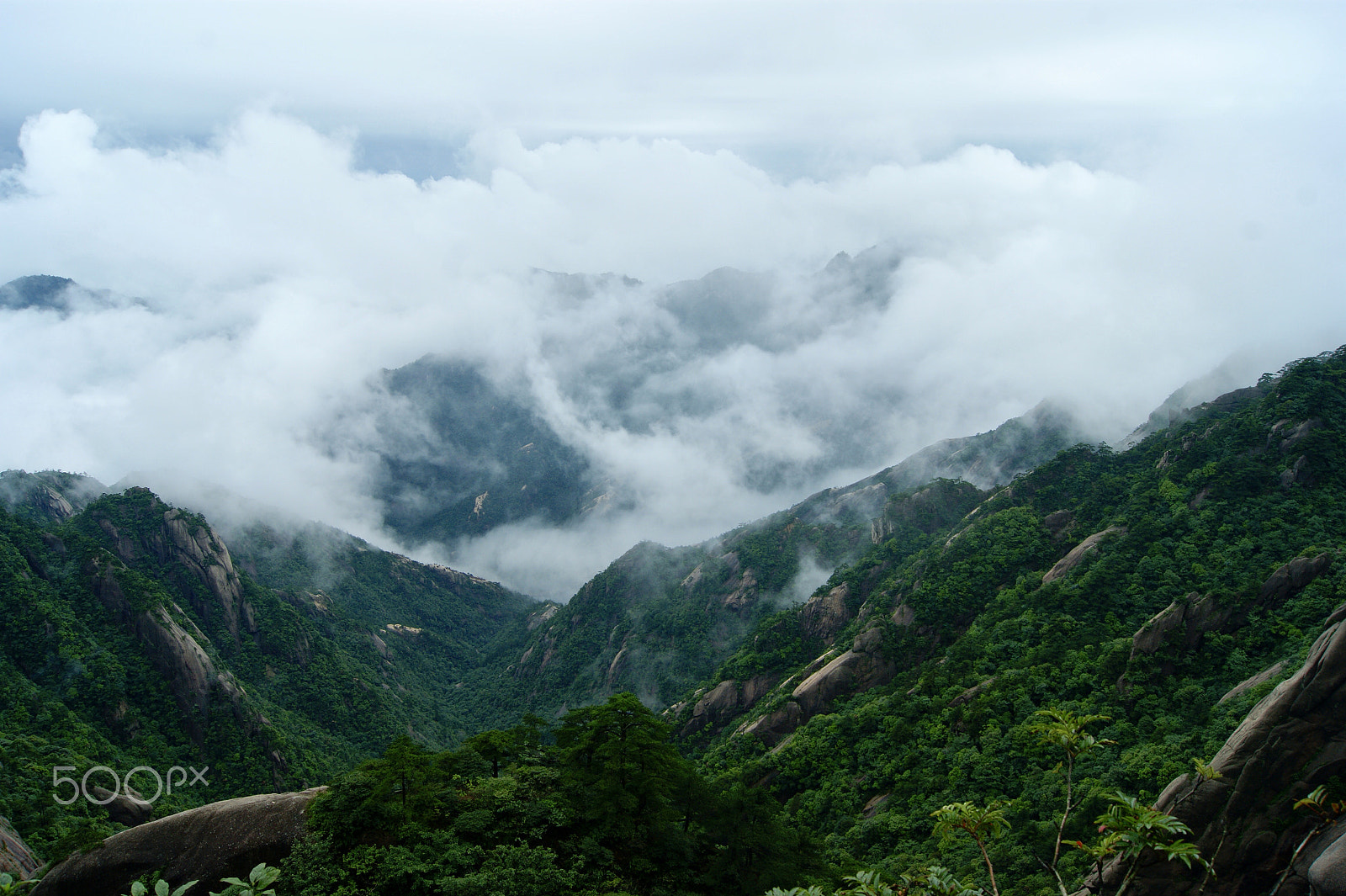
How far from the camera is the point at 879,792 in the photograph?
70375mm

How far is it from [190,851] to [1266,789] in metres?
47.5

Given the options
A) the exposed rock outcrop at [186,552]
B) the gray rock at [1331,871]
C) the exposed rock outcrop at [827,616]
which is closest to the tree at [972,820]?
the gray rock at [1331,871]

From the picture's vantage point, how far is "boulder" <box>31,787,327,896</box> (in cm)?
3616

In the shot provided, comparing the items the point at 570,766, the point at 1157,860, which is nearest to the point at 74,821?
the point at 570,766

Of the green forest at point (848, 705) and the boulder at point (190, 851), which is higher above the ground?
the boulder at point (190, 851)

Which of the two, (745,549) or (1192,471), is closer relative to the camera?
(1192,471)

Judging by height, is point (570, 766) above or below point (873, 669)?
above

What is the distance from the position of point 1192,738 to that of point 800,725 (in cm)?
4690

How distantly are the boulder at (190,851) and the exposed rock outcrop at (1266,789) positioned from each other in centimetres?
3707

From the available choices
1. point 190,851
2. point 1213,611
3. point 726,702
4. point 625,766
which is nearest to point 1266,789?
point 625,766

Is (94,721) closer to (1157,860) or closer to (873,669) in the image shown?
(873,669)

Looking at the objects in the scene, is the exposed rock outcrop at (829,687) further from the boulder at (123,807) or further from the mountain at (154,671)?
the mountain at (154,671)

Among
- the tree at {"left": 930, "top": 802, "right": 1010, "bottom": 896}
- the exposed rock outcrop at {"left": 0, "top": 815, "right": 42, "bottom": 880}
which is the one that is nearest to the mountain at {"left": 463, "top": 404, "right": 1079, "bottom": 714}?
the exposed rock outcrop at {"left": 0, "top": 815, "right": 42, "bottom": 880}

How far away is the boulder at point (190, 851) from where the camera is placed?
36.2 meters
